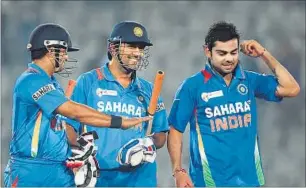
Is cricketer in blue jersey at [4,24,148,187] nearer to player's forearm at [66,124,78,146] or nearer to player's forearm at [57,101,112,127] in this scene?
player's forearm at [57,101,112,127]


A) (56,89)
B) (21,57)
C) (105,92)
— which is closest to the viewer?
(56,89)

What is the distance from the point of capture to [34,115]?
4176 millimetres

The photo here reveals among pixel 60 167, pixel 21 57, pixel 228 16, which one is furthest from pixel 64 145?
pixel 228 16

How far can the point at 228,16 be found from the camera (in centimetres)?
830

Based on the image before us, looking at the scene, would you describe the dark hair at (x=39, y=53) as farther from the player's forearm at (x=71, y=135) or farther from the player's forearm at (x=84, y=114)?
the player's forearm at (x=71, y=135)

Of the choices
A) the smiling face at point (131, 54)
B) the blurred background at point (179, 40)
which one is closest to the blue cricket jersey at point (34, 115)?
the smiling face at point (131, 54)

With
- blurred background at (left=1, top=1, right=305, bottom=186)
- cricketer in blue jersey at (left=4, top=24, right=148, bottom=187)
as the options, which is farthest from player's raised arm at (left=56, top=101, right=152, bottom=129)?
blurred background at (left=1, top=1, right=305, bottom=186)

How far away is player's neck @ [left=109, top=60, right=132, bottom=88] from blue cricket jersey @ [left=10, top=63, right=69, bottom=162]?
1.63ft

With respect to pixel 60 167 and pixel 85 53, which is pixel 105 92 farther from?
pixel 85 53

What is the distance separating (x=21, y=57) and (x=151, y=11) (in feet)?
4.50

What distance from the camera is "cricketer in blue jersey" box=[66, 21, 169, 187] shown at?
4.46 meters

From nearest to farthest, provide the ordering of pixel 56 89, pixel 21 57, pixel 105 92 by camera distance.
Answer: pixel 56 89
pixel 105 92
pixel 21 57

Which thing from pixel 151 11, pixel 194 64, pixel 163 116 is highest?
pixel 151 11

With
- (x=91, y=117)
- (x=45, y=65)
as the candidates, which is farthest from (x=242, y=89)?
(x=45, y=65)
